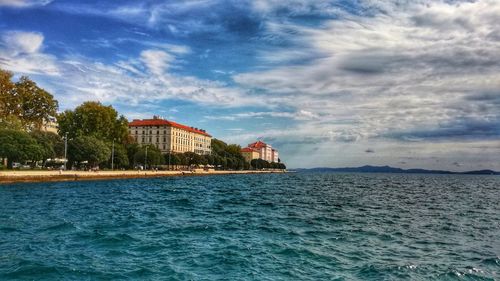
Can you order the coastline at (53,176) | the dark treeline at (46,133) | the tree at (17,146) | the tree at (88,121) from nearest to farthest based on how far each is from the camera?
the coastline at (53,176) → the tree at (17,146) → the dark treeline at (46,133) → the tree at (88,121)

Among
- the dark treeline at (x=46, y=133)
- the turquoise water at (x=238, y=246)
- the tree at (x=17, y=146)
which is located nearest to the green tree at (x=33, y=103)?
the dark treeline at (x=46, y=133)

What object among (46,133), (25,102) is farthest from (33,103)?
(46,133)

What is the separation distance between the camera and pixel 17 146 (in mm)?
65375

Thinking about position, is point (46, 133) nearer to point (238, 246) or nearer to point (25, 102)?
point (25, 102)

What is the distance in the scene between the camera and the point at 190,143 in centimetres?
19075

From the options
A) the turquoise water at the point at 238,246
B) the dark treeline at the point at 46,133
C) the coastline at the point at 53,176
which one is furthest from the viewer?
the dark treeline at the point at 46,133

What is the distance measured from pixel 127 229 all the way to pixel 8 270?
830cm

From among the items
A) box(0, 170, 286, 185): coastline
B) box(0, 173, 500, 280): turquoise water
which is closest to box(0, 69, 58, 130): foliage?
box(0, 170, 286, 185): coastline

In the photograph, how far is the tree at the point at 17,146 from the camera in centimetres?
6419

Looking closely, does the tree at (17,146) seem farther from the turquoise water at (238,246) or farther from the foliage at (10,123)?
the turquoise water at (238,246)

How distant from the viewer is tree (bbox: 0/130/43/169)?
6419 centimetres

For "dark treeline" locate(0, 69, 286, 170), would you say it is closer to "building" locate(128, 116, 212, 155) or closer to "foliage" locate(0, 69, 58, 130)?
"foliage" locate(0, 69, 58, 130)

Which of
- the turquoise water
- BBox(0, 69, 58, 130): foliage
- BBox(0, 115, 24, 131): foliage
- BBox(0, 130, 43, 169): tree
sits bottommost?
the turquoise water

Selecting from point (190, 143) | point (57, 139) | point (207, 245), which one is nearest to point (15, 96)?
point (57, 139)
